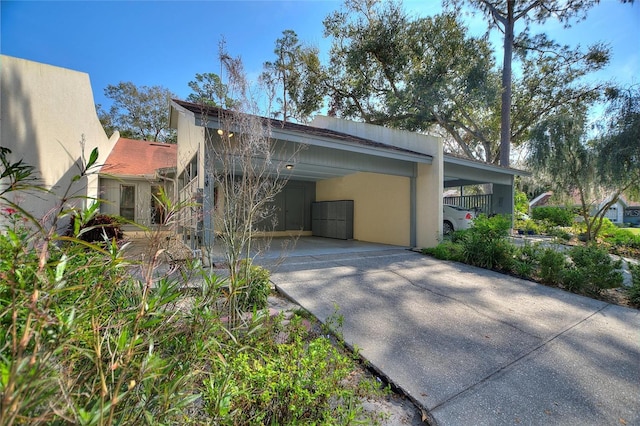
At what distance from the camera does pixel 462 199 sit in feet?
50.3

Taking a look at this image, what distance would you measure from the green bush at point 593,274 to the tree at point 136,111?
22.4 m

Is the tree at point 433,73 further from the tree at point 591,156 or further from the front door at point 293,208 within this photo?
the front door at point 293,208

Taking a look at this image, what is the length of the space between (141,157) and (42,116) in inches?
305

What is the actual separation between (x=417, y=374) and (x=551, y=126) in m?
12.1

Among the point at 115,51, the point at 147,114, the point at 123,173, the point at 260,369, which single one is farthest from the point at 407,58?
the point at 147,114

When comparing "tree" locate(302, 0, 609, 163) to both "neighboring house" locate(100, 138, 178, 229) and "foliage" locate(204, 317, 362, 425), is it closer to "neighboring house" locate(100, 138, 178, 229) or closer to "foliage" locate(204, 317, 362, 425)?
"neighboring house" locate(100, 138, 178, 229)

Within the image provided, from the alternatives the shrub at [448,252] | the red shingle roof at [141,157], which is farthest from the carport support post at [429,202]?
the red shingle roof at [141,157]

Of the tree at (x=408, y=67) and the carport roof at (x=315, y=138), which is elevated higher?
the tree at (x=408, y=67)

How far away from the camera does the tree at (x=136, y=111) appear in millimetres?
19952

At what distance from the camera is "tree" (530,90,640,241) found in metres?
8.78

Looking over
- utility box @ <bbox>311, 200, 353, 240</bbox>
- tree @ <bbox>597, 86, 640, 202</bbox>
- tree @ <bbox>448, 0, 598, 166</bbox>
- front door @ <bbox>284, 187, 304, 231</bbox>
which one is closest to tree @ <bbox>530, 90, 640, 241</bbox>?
tree @ <bbox>597, 86, 640, 202</bbox>

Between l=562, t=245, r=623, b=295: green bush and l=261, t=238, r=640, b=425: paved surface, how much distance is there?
0.38 m

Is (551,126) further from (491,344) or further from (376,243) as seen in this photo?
(491,344)

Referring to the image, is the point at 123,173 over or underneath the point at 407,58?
underneath
